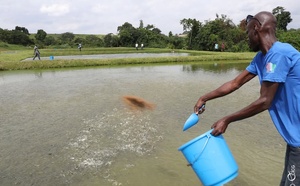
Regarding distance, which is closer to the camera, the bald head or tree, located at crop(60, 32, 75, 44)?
the bald head

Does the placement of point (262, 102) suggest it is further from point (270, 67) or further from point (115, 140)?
point (115, 140)

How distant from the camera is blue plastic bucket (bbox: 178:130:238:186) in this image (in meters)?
2.28

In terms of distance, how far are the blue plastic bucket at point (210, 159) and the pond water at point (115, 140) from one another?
1522 mm

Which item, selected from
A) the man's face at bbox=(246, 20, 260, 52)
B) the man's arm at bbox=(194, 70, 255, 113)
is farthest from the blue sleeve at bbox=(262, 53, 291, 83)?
the man's arm at bbox=(194, 70, 255, 113)

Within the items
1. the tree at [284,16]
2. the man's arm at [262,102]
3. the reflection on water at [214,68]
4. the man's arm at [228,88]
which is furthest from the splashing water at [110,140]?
the tree at [284,16]

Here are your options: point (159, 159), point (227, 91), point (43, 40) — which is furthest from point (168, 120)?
point (43, 40)

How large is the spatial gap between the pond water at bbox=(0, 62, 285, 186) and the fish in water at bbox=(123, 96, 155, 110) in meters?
0.25

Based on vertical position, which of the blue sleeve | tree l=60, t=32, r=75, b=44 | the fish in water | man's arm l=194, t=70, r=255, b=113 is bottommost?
the fish in water

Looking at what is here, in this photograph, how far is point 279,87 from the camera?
6.61 ft

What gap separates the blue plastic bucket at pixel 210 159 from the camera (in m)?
2.28

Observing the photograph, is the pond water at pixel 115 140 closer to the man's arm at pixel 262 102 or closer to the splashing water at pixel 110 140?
the splashing water at pixel 110 140

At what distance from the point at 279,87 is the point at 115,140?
4.05 metres

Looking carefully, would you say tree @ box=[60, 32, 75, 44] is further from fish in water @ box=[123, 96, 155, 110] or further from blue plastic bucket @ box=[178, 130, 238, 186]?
blue plastic bucket @ box=[178, 130, 238, 186]

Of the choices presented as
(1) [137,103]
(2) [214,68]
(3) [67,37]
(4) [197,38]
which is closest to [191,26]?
(4) [197,38]
